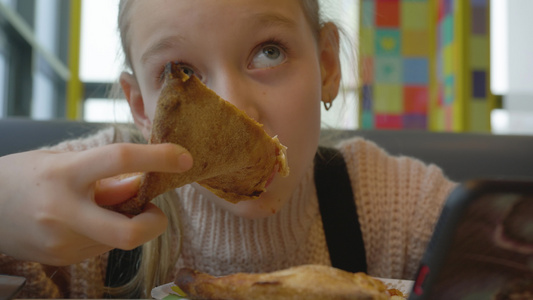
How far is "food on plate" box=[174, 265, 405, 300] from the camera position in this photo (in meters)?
0.43

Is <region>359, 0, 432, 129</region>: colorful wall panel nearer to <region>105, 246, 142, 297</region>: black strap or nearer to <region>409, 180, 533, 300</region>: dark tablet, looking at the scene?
<region>105, 246, 142, 297</region>: black strap

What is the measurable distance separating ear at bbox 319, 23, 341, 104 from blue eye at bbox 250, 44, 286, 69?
0.77 ft

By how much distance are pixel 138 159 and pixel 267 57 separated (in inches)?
18.2

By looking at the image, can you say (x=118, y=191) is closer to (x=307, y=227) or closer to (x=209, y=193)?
(x=209, y=193)

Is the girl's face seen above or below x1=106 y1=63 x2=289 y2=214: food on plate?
above

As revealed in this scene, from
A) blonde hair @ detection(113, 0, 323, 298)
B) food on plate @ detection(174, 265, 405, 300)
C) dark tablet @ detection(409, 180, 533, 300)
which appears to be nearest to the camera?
dark tablet @ detection(409, 180, 533, 300)

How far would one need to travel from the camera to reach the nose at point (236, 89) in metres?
0.81

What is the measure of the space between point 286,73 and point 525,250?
625 millimetres

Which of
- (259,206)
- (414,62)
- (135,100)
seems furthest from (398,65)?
(259,206)

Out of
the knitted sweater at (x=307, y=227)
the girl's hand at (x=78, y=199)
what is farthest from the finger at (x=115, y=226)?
the knitted sweater at (x=307, y=227)

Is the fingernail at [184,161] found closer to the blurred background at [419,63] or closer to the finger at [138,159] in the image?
the finger at [138,159]

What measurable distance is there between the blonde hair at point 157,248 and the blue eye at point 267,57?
152 millimetres

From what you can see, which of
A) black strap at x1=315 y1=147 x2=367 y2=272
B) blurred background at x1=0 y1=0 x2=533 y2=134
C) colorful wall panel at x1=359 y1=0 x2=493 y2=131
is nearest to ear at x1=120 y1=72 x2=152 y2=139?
black strap at x1=315 y1=147 x2=367 y2=272

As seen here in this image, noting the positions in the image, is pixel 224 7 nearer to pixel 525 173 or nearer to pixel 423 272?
pixel 423 272
